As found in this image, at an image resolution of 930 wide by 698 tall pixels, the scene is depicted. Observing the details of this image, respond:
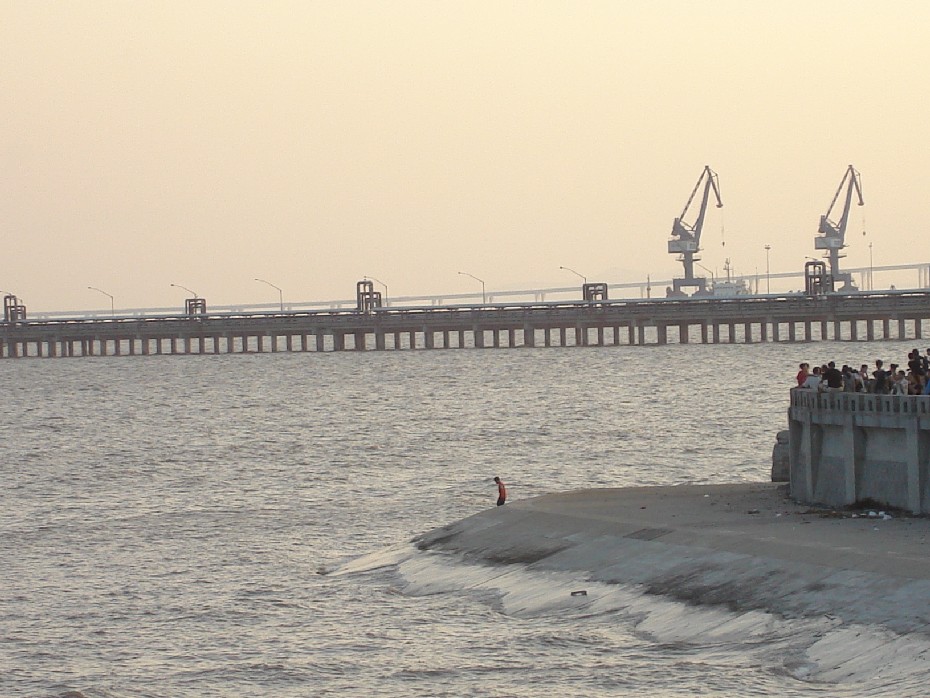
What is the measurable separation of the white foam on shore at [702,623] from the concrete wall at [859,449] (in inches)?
264

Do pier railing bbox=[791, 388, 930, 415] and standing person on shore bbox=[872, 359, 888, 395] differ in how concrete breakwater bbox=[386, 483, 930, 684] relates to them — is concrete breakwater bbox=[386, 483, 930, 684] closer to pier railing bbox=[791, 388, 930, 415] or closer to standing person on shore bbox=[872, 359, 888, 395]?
pier railing bbox=[791, 388, 930, 415]

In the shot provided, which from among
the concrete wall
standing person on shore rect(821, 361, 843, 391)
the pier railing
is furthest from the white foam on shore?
standing person on shore rect(821, 361, 843, 391)

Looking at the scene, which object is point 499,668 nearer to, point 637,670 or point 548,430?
point 637,670

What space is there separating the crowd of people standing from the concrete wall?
1.13 ft

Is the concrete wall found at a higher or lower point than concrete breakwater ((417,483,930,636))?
higher

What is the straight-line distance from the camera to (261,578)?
139 feet

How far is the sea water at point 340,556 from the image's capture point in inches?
1185

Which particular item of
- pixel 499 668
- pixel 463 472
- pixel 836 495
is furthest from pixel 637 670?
pixel 463 472

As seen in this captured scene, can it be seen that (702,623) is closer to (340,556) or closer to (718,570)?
(718,570)

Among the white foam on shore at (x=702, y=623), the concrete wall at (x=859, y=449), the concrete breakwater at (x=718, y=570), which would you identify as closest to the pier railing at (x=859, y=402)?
the concrete wall at (x=859, y=449)

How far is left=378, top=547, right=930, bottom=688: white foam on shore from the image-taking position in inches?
1057

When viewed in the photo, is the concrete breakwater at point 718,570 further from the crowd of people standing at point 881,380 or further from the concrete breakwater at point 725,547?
the crowd of people standing at point 881,380

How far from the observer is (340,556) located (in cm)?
4569

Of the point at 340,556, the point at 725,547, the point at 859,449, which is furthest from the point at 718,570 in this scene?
the point at 340,556
